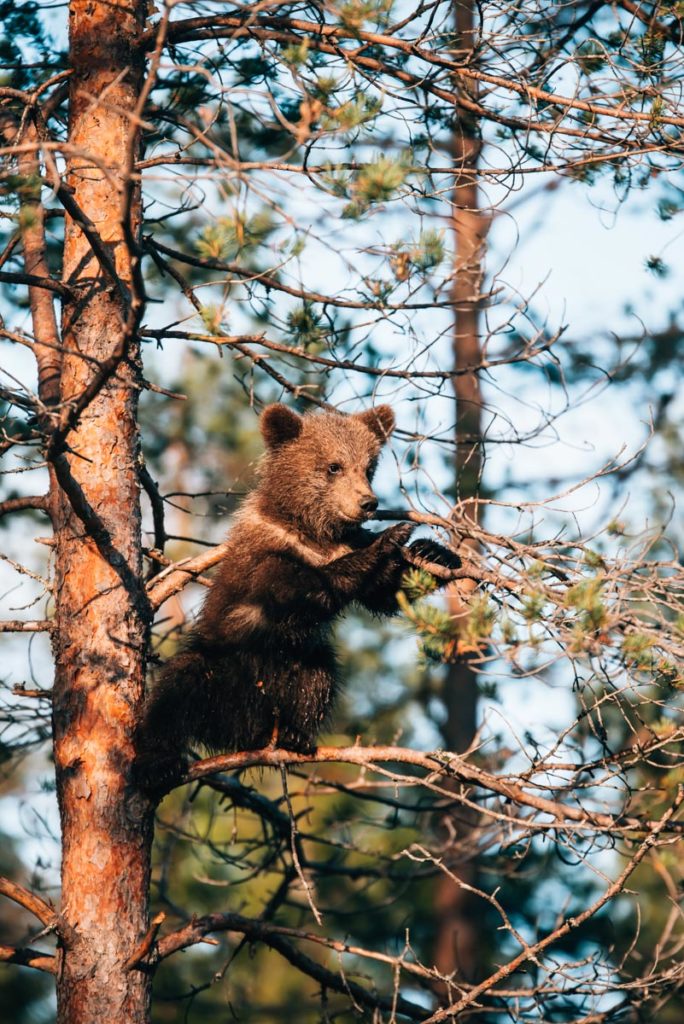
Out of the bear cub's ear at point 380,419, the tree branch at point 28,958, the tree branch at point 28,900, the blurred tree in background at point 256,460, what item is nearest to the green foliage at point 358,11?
the blurred tree in background at point 256,460

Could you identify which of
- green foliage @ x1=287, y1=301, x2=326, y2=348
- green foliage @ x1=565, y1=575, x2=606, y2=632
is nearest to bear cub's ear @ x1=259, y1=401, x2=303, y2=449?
green foliage @ x1=287, y1=301, x2=326, y2=348

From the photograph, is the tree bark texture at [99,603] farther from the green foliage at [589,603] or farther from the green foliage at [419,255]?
the green foliage at [589,603]

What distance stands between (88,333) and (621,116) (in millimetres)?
2598

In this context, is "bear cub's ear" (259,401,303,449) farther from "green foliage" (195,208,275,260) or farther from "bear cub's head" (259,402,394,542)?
"green foliage" (195,208,275,260)

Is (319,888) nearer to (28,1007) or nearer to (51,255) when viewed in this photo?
Result: (28,1007)

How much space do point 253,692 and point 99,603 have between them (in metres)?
1.09

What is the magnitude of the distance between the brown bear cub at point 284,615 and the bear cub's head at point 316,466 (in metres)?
0.01

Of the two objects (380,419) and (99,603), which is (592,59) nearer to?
(380,419)

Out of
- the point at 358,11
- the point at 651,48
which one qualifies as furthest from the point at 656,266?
the point at 358,11

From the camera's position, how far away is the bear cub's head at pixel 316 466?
6.28 metres

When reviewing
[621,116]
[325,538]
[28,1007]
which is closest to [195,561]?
[325,538]

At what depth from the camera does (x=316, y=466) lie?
640 centimetres

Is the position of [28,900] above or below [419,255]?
below

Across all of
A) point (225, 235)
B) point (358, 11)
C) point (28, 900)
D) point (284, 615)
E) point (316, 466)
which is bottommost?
point (28, 900)
